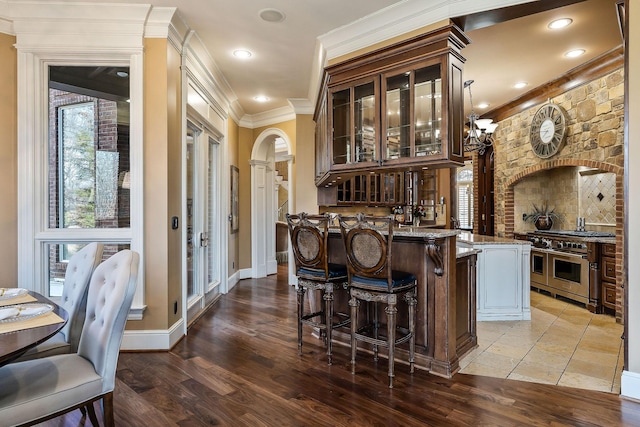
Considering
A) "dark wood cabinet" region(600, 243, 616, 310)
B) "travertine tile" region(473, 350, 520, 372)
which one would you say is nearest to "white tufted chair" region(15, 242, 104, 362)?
"travertine tile" region(473, 350, 520, 372)

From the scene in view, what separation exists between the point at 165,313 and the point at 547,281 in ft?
16.3

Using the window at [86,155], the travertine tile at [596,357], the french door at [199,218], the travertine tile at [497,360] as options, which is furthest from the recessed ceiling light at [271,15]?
the travertine tile at [596,357]

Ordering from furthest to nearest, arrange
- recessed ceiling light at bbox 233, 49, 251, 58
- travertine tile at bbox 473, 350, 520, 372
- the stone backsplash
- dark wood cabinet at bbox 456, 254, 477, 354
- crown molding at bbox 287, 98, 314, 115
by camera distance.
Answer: crown molding at bbox 287, 98, 314, 115, the stone backsplash, recessed ceiling light at bbox 233, 49, 251, 58, dark wood cabinet at bbox 456, 254, 477, 354, travertine tile at bbox 473, 350, 520, 372

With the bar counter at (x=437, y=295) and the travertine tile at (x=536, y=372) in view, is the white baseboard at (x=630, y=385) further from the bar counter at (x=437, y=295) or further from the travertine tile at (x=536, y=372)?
the bar counter at (x=437, y=295)

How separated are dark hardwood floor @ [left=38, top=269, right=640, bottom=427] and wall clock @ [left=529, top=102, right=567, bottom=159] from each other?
11.6 feet

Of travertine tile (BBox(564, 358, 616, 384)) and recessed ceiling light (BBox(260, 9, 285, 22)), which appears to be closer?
travertine tile (BBox(564, 358, 616, 384))

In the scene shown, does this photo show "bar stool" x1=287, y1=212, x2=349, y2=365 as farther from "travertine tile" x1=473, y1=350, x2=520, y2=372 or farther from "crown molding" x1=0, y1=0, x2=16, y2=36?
"crown molding" x1=0, y1=0, x2=16, y2=36

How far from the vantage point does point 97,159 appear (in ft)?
10.4

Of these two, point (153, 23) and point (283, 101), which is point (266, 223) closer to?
point (283, 101)

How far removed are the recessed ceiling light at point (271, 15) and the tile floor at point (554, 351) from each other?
129 inches

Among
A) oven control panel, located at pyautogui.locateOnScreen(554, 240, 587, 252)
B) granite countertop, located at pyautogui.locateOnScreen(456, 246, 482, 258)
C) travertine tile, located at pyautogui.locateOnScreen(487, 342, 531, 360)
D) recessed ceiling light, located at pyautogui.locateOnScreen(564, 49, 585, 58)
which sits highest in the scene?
recessed ceiling light, located at pyautogui.locateOnScreen(564, 49, 585, 58)

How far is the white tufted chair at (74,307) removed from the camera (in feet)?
6.62

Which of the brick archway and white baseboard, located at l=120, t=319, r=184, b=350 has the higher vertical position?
the brick archway

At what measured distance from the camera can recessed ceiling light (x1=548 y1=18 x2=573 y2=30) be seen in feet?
10.7
